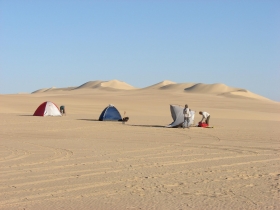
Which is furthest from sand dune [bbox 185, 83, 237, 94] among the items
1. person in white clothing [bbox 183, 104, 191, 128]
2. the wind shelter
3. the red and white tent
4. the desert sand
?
the desert sand

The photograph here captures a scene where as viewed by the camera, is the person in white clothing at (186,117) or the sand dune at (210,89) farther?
the sand dune at (210,89)

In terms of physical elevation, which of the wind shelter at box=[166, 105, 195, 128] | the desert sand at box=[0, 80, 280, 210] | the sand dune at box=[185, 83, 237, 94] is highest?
the sand dune at box=[185, 83, 237, 94]

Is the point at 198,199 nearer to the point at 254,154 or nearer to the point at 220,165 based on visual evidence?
the point at 220,165

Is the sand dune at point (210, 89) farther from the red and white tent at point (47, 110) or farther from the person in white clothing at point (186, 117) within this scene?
the person in white clothing at point (186, 117)

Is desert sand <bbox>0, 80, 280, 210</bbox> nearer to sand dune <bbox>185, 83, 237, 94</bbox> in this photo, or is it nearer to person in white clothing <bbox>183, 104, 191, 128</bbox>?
person in white clothing <bbox>183, 104, 191, 128</bbox>

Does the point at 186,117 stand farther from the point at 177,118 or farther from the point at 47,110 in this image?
the point at 47,110

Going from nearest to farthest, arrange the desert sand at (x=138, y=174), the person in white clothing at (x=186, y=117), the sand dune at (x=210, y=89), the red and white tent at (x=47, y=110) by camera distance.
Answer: the desert sand at (x=138, y=174) < the person in white clothing at (x=186, y=117) < the red and white tent at (x=47, y=110) < the sand dune at (x=210, y=89)

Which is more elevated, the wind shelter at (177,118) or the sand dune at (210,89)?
the sand dune at (210,89)

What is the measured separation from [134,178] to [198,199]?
2093 millimetres

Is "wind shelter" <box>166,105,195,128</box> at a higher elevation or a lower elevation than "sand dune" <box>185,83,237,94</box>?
lower

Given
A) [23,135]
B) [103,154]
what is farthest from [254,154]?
[23,135]

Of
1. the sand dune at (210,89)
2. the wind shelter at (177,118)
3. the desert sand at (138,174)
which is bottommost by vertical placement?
the desert sand at (138,174)

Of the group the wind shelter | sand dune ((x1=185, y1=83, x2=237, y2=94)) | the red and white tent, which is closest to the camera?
the wind shelter

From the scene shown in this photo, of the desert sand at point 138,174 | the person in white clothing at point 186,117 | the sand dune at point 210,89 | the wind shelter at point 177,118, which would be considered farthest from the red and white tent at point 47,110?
the sand dune at point 210,89
